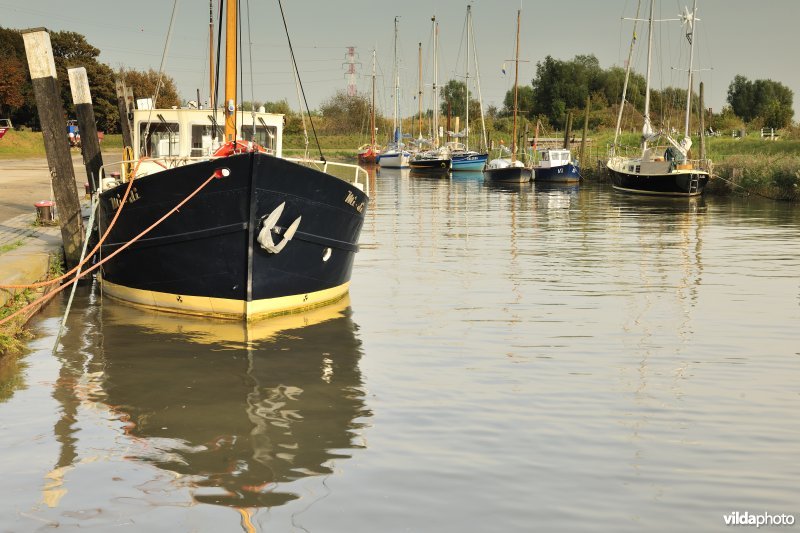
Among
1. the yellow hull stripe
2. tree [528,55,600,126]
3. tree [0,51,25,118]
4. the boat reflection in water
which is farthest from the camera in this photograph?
tree [528,55,600,126]

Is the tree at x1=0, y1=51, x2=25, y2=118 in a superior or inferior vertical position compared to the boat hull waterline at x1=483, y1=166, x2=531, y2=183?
superior

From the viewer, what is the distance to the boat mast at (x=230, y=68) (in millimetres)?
13812

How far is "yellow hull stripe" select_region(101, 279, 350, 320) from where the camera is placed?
13.0 m

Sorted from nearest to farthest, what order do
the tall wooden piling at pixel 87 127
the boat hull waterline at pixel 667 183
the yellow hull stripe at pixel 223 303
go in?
the yellow hull stripe at pixel 223 303
the tall wooden piling at pixel 87 127
the boat hull waterline at pixel 667 183

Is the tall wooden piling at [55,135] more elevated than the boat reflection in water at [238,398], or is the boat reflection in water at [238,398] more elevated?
the tall wooden piling at [55,135]

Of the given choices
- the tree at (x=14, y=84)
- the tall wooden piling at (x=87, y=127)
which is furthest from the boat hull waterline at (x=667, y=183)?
the tree at (x=14, y=84)


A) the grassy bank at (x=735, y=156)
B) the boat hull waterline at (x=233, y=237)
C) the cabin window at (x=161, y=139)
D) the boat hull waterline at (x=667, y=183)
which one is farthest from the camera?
the boat hull waterline at (x=667, y=183)

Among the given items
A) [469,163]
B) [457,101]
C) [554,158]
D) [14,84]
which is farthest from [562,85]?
→ [14,84]

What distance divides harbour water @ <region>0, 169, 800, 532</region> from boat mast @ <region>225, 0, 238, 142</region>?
117 inches

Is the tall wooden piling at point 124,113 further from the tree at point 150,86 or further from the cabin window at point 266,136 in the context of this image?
the tree at point 150,86

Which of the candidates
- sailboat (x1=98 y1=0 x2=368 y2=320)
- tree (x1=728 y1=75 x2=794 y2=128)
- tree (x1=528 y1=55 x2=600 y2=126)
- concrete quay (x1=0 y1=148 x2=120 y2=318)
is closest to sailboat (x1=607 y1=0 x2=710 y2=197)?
concrete quay (x1=0 y1=148 x2=120 y2=318)

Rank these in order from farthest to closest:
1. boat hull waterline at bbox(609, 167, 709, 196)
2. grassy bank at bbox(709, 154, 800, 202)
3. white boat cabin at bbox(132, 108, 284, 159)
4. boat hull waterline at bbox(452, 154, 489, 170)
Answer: boat hull waterline at bbox(452, 154, 489, 170), boat hull waterline at bbox(609, 167, 709, 196), grassy bank at bbox(709, 154, 800, 202), white boat cabin at bbox(132, 108, 284, 159)

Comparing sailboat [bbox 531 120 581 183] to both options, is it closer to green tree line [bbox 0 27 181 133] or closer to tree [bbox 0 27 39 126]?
green tree line [bbox 0 27 181 133]

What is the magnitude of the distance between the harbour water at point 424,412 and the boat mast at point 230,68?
9.74 feet
